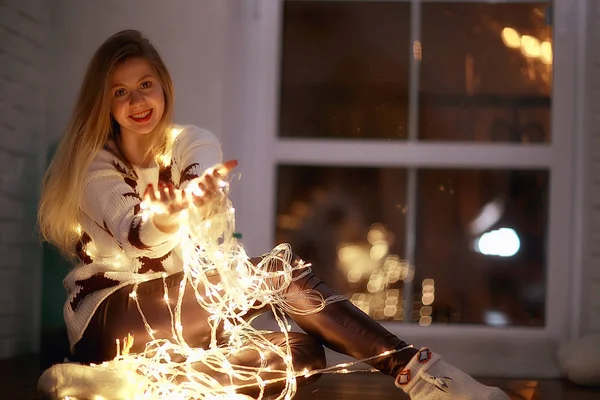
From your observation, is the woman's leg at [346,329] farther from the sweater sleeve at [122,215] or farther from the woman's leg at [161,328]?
the sweater sleeve at [122,215]

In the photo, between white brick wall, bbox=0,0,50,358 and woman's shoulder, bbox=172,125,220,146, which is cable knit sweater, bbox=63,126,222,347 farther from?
white brick wall, bbox=0,0,50,358

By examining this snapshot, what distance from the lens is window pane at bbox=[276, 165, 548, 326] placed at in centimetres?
253

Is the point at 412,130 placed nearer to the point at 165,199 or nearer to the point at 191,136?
the point at 191,136

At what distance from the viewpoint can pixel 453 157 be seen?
8.22 feet

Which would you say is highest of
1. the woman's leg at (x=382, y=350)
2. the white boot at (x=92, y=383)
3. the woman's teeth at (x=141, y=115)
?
the woman's teeth at (x=141, y=115)

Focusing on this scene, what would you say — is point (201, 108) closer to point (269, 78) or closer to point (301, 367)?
point (269, 78)

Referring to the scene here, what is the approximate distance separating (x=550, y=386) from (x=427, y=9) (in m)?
1.20

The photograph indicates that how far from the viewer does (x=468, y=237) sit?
256 cm

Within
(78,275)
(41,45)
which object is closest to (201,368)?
(78,275)

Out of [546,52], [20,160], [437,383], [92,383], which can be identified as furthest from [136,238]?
[546,52]

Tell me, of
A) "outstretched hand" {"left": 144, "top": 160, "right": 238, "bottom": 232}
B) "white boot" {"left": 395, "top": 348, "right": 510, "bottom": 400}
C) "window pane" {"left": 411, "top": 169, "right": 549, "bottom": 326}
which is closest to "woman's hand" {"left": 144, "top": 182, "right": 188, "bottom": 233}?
"outstretched hand" {"left": 144, "top": 160, "right": 238, "bottom": 232}

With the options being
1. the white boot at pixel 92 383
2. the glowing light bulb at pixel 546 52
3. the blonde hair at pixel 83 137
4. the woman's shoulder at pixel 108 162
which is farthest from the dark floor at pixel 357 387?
the glowing light bulb at pixel 546 52

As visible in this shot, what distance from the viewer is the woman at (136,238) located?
5.20ft

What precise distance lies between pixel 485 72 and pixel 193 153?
1.14 meters
